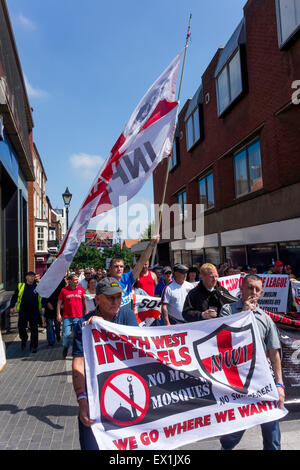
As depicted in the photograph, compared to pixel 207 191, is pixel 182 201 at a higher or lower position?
higher

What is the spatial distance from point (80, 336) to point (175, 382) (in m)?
0.93

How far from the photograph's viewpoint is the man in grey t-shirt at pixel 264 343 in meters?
3.03

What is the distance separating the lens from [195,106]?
2377 centimetres

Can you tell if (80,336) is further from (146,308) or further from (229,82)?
(229,82)

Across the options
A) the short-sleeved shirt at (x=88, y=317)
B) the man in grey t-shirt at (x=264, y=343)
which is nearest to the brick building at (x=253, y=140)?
the man in grey t-shirt at (x=264, y=343)

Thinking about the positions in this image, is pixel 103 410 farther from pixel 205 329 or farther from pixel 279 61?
pixel 279 61

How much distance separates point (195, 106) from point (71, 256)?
71.6ft

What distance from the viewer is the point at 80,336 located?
288cm

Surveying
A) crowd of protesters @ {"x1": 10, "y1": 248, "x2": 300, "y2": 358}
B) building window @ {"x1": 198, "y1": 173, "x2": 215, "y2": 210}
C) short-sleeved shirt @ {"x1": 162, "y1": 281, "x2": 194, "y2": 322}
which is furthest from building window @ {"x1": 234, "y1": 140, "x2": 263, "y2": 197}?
short-sleeved shirt @ {"x1": 162, "y1": 281, "x2": 194, "y2": 322}

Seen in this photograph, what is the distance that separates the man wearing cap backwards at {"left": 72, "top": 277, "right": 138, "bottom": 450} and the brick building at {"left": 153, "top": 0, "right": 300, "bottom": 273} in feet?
35.1

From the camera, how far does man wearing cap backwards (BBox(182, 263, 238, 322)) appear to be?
173 inches

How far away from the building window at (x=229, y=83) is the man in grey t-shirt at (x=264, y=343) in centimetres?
1469

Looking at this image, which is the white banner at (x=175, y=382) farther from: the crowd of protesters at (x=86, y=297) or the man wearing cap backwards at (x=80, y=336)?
the crowd of protesters at (x=86, y=297)

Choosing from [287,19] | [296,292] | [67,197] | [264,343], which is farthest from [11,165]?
[264,343]
